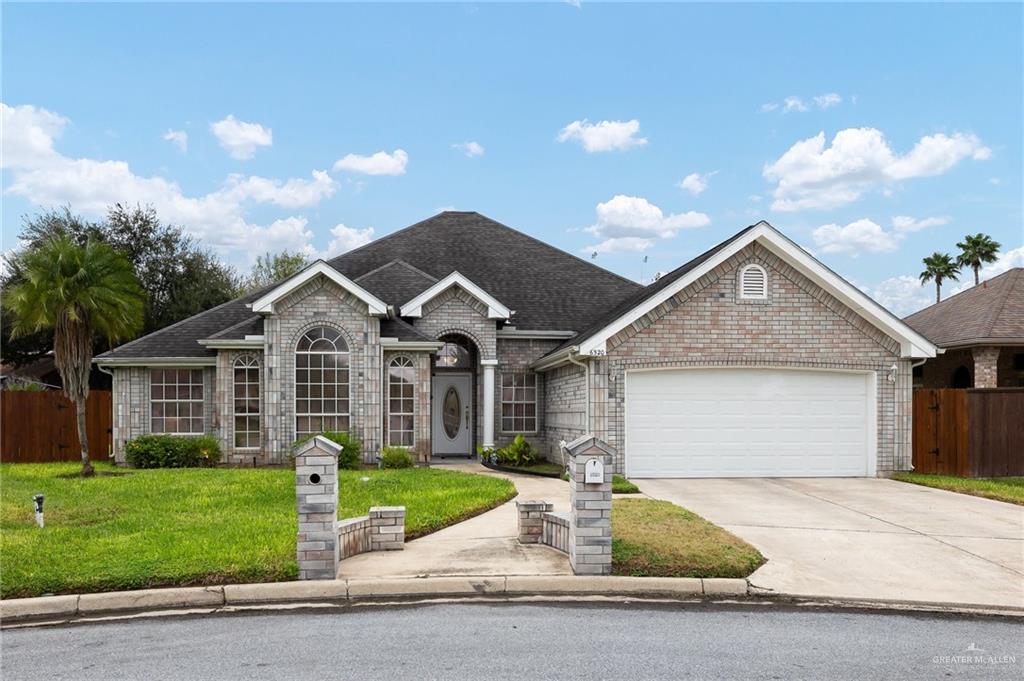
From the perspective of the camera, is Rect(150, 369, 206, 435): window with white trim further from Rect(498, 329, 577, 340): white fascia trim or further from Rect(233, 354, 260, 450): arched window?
Rect(498, 329, 577, 340): white fascia trim

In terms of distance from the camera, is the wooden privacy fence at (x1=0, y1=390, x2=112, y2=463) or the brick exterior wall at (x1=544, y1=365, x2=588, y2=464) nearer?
the brick exterior wall at (x1=544, y1=365, x2=588, y2=464)

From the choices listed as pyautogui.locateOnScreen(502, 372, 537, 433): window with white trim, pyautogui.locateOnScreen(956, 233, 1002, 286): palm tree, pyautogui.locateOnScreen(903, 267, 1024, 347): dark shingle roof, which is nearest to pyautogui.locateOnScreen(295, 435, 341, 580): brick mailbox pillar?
pyautogui.locateOnScreen(502, 372, 537, 433): window with white trim

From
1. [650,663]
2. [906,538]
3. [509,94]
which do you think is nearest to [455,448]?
[509,94]

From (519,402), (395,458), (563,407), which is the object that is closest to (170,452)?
(395,458)

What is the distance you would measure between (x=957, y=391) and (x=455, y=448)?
1166 cm

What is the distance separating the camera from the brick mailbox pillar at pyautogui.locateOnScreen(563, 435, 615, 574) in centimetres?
732

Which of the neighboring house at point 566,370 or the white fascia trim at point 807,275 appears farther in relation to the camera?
the neighboring house at point 566,370

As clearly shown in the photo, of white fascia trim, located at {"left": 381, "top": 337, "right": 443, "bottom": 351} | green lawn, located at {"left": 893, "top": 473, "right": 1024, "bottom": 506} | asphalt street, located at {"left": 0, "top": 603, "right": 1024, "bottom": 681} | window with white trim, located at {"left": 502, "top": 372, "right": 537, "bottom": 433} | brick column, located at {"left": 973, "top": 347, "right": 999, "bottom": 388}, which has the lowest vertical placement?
green lawn, located at {"left": 893, "top": 473, "right": 1024, "bottom": 506}

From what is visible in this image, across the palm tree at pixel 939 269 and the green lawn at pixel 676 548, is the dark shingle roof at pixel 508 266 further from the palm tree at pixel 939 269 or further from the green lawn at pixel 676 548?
the palm tree at pixel 939 269

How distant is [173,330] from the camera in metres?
18.8

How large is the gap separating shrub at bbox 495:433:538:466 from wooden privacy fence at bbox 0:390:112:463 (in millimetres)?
10155

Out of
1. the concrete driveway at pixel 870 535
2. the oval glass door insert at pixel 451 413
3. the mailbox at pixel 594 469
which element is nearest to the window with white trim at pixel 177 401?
the oval glass door insert at pixel 451 413

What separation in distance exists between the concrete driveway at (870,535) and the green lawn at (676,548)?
0.27 m

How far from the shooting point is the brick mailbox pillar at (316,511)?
7.19 m
